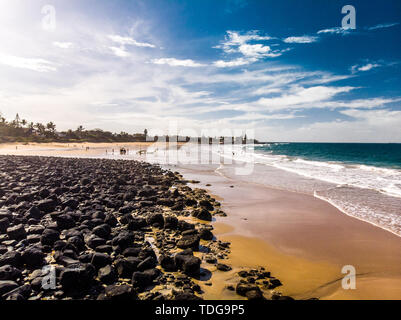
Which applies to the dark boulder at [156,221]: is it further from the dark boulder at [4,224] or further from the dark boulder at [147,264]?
the dark boulder at [4,224]

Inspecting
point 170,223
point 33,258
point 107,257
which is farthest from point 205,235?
point 33,258

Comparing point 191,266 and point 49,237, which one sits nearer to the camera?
point 191,266

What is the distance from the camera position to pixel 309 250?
626cm

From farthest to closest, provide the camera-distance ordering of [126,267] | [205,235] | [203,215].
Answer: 1. [203,215]
2. [205,235]
3. [126,267]

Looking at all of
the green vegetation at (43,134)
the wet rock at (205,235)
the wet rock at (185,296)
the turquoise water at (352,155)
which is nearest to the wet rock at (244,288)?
the wet rock at (185,296)

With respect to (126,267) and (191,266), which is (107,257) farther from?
(191,266)

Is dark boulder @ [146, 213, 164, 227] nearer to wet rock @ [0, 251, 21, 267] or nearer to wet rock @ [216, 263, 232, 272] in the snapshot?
wet rock @ [216, 263, 232, 272]

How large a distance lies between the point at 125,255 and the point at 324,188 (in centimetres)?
1378

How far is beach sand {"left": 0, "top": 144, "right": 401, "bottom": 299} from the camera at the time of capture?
456 cm

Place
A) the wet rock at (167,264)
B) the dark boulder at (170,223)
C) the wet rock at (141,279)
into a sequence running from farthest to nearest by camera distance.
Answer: the dark boulder at (170,223)
the wet rock at (167,264)
the wet rock at (141,279)

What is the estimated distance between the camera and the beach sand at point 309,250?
4559 mm
